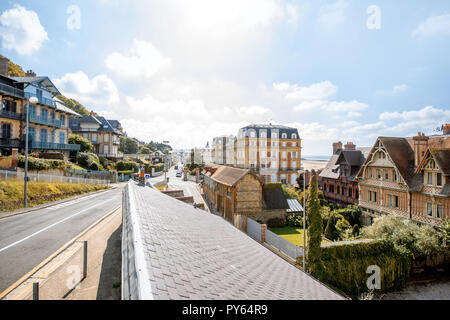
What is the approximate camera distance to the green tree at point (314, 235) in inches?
524

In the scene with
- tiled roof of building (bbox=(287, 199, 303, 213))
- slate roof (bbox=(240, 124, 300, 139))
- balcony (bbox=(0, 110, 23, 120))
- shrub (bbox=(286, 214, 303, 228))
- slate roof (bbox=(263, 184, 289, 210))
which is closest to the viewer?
slate roof (bbox=(263, 184, 289, 210))

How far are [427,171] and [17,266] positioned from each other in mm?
28510

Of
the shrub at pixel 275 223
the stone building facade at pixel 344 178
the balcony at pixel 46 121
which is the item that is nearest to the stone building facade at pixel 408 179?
the stone building facade at pixel 344 178

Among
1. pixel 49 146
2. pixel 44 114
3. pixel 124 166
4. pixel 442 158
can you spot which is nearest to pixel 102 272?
pixel 442 158

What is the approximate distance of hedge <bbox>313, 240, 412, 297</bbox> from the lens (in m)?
13.6

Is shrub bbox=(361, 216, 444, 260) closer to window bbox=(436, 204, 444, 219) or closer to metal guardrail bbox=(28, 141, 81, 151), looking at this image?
window bbox=(436, 204, 444, 219)

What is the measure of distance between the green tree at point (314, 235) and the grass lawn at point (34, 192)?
72.1 feet

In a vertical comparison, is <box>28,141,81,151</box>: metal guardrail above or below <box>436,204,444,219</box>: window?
above

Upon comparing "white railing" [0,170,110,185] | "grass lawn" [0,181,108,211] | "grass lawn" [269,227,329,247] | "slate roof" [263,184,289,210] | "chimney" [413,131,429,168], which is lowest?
"grass lawn" [269,227,329,247]

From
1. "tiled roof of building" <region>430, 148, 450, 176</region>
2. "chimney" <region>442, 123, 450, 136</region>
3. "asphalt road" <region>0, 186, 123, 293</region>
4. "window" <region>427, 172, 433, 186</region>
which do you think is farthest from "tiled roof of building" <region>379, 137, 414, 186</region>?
"asphalt road" <region>0, 186, 123, 293</region>

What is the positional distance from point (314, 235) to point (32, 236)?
1542 cm

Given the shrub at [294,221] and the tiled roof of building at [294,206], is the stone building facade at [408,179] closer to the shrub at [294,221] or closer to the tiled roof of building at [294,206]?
the tiled roof of building at [294,206]

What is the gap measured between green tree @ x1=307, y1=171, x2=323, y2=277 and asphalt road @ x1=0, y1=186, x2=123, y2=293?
1344 cm

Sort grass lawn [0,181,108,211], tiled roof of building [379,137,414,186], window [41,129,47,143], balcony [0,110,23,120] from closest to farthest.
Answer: grass lawn [0,181,108,211], tiled roof of building [379,137,414,186], balcony [0,110,23,120], window [41,129,47,143]
